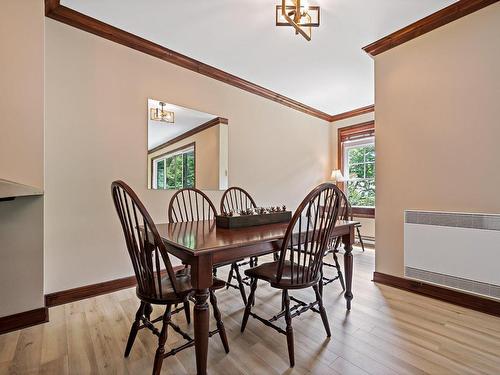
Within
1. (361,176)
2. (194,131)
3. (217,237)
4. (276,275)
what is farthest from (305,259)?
(361,176)

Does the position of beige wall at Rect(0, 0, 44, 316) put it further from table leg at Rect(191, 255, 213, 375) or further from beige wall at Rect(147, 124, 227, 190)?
table leg at Rect(191, 255, 213, 375)

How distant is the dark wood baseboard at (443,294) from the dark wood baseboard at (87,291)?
2604 mm

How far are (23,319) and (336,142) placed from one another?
505 centimetres

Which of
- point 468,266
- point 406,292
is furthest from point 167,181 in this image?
point 468,266

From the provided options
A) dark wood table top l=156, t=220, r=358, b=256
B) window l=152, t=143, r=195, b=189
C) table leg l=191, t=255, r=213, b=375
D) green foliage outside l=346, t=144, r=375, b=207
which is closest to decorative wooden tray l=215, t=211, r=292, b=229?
dark wood table top l=156, t=220, r=358, b=256

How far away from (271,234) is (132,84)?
83.8 inches

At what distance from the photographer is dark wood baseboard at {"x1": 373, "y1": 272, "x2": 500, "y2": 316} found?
2.01 m

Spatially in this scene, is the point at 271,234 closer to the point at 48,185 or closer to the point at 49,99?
the point at 48,185

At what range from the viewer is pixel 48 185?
6.97 ft

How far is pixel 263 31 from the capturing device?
8.09 feet

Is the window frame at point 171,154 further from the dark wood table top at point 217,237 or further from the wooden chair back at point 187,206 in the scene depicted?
the dark wood table top at point 217,237

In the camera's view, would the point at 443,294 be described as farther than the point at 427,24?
No

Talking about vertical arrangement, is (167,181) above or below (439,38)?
below

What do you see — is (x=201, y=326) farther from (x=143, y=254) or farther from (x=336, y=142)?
(x=336, y=142)
